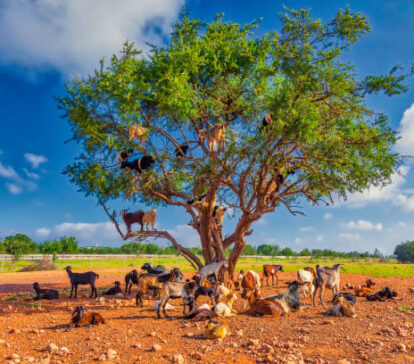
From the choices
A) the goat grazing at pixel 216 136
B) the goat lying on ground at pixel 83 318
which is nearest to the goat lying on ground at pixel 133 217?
the goat grazing at pixel 216 136

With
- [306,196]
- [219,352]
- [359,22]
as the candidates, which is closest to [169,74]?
[359,22]

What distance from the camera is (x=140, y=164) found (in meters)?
11.9

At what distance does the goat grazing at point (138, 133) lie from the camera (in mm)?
11359

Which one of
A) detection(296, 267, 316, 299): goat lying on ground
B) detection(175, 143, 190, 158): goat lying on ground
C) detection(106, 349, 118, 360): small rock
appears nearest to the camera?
detection(106, 349, 118, 360): small rock

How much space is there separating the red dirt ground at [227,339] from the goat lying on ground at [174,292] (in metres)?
0.44

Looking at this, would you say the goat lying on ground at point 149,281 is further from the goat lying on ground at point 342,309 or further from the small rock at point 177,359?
the small rock at point 177,359

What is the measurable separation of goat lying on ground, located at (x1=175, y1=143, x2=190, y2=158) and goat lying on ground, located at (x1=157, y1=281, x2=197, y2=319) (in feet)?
17.7

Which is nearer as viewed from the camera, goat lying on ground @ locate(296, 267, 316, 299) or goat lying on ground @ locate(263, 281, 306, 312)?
goat lying on ground @ locate(263, 281, 306, 312)

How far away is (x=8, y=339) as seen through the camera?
22.7 ft

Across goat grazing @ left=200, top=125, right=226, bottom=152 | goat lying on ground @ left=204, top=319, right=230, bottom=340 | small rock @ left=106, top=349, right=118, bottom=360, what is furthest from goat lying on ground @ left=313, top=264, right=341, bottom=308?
small rock @ left=106, top=349, right=118, bottom=360

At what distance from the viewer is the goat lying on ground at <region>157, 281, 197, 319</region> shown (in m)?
8.86

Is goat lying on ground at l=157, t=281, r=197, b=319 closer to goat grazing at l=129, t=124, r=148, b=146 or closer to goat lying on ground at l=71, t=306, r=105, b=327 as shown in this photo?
goat lying on ground at l=71, t=306, r=105, b=327

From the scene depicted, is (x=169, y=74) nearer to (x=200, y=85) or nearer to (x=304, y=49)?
(x=200, y=85)

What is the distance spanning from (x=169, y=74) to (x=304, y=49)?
486 centimetres
